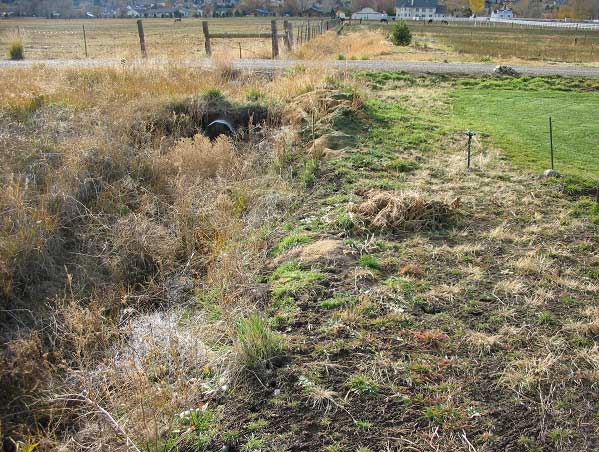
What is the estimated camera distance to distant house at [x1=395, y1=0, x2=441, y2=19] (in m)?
111

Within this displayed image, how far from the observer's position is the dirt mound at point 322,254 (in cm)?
527

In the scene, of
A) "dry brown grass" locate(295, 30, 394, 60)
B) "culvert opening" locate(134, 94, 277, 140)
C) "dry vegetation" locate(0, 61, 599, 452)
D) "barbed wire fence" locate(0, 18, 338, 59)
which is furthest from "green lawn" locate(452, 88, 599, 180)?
"barbed wire fence" locate(0, 18, 338, 59)

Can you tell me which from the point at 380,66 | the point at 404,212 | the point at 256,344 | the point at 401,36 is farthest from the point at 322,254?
the point at 401,36

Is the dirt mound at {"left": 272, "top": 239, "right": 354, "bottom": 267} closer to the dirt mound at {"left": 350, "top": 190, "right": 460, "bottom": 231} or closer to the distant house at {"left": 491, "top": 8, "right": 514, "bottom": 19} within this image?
the dirt mound at {"left": 350, "top": 190, "right": 460, "bottom": 231}

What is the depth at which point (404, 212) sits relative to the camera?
599cm

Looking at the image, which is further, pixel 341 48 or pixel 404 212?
pixel 341 48

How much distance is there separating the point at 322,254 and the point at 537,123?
6310 mm

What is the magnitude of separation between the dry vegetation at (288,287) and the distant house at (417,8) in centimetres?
11140

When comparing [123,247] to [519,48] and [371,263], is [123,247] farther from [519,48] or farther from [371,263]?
[519,48]

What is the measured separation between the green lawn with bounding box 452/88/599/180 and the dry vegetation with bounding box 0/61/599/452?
54cm

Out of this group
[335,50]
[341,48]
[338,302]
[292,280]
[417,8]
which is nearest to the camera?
[338,302]

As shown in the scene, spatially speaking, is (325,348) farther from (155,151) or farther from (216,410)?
(155,151)

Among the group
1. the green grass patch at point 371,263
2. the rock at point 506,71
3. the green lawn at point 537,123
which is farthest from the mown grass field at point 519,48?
the green grass patch at point 371,263

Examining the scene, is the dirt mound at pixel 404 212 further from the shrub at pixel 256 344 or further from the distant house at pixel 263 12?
the distant house at pixel 263 12
